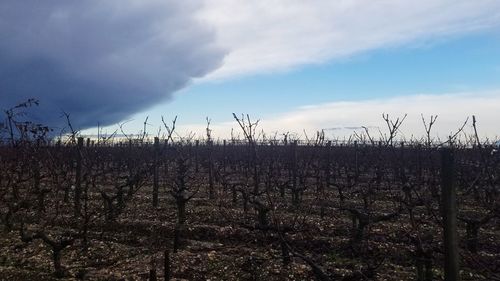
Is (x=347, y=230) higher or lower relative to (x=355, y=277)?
lower

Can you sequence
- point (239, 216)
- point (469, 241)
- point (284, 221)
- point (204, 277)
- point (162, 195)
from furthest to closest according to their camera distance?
1. point (162, 195)
2. point (239, 216)
3. point (284, 221)
4. point (469, 241)
5. point (204, 277)

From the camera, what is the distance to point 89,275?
22.9 ft

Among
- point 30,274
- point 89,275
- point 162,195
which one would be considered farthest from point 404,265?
point 162,195

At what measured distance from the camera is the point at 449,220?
2557 mm

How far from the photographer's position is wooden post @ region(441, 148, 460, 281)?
8.30ft

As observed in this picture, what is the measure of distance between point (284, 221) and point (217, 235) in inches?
74.7

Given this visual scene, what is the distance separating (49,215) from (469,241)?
9955 millimetres

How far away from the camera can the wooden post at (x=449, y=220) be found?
8.30 feet

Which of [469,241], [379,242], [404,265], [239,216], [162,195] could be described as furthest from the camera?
[162,195]

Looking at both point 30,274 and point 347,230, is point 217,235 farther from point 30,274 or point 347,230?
point 30,274

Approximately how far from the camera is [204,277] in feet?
22.4

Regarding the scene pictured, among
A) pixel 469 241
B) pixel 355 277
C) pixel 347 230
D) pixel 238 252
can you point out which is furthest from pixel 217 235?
pixel 355 277

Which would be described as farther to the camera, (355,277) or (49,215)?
(49,215)

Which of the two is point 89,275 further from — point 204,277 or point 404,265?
point 404,265
